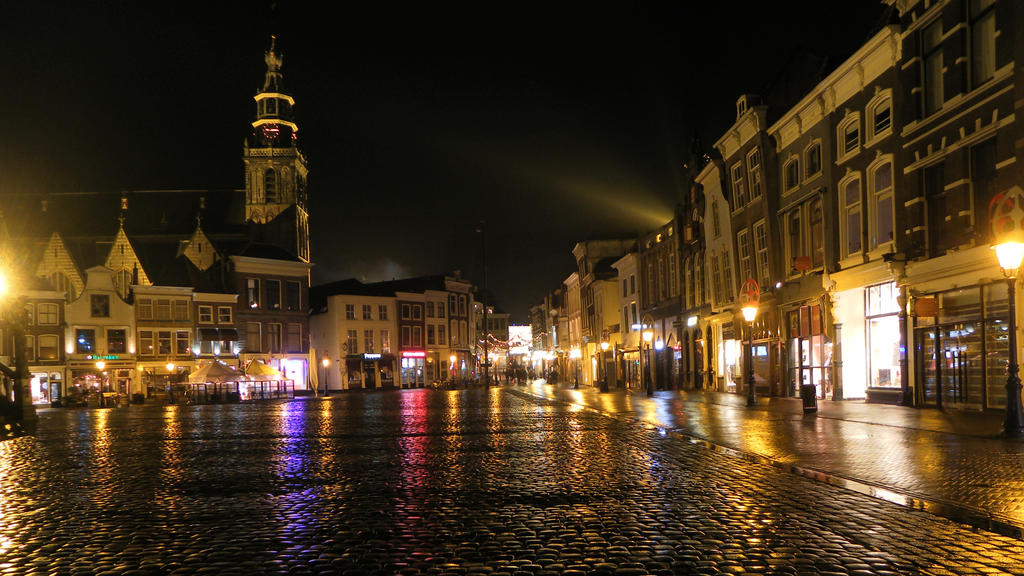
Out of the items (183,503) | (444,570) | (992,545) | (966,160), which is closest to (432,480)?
(183,503)

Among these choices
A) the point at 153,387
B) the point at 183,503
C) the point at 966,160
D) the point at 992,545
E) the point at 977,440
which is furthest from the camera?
the point at 153,387

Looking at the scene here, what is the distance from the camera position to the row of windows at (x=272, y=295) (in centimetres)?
7200

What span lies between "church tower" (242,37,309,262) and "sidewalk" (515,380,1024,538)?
7430 centimetres

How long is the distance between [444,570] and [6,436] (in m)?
19.3

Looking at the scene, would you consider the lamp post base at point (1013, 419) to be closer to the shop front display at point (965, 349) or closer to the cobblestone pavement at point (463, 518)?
the shop front display at point (965, 349)

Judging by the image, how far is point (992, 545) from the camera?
668 centimetres

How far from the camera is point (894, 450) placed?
12805 mm

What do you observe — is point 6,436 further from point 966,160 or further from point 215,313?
point 215,313

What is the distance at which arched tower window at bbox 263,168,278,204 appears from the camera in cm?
9450

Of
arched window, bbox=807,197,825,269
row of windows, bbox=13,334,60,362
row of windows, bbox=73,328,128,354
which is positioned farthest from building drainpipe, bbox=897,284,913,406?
row of windows, bbox=13,334,60,362

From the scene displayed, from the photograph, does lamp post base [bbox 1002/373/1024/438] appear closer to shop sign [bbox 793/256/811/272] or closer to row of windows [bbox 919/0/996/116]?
row of windows [bbox 919/0/996/116]

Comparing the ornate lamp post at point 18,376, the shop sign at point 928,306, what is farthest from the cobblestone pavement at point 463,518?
the shop sign at point 928,306

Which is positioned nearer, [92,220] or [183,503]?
[183,503]

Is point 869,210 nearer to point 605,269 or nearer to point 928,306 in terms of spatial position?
point 928,306
